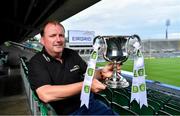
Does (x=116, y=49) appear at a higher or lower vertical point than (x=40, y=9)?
lower

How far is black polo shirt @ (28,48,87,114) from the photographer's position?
1709 millimetres

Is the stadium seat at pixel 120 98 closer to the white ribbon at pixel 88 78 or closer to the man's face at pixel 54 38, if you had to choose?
the man's face at pixel 54 38

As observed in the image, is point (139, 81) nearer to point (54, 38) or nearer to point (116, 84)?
point (116, 84)

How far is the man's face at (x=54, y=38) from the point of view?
176cm

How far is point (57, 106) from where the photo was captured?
6.07 ft

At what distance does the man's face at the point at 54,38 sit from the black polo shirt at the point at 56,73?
7 centimetres

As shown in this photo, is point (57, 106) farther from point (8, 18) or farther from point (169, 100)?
point (8, 18)

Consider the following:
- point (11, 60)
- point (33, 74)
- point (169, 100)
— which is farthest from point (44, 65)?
→ point (11, 60)

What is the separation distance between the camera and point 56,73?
71.2 inches

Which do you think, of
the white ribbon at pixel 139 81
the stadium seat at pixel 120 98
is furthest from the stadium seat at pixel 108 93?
the white ribbon at pixel 139 81

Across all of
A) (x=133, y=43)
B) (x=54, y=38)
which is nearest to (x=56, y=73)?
(x=54, y=38)

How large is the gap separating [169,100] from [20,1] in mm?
7332

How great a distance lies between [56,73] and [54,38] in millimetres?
205

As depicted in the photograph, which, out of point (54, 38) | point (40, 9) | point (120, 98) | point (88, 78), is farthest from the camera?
point (40, 9)
